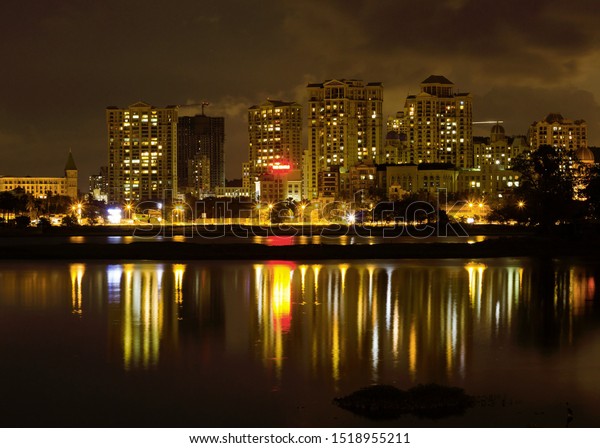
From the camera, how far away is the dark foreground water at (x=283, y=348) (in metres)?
14.0

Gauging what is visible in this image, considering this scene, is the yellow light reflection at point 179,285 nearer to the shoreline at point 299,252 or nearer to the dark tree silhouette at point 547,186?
the shoreline at point 299,252

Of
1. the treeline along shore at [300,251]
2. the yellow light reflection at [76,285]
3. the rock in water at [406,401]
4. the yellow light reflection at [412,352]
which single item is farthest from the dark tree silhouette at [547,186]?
the rock in water at [406,401]

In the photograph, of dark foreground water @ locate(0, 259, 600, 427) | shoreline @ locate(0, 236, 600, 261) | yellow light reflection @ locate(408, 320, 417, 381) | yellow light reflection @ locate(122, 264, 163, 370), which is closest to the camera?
dark foreground water @ locate(0, 259, 600, 427)

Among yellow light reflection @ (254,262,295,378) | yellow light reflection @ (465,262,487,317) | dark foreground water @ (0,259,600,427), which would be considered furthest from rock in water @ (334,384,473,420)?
yellow light reflection @ (465,262,487,317)

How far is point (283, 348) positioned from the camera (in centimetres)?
1927

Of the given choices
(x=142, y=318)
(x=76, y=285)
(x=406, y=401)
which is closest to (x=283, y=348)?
(x=406, y=401)

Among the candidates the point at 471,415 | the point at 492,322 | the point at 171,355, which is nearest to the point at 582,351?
the point at 492,322

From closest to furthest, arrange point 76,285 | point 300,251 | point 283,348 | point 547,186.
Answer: point 283,348 → point 76,285 → point 300,251 → point 547,186

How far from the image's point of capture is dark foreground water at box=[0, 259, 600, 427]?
1404 centimetres

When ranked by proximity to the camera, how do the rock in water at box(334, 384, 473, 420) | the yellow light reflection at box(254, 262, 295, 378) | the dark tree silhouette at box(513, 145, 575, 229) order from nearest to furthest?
1. the rock in water at box(334, 384, 473, 420)
2. the yellow light reflection at box(254, 262, 295, 378)
3. the dark tree silhouette at box(513, 145, 575, 229)

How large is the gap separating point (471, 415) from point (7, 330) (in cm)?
1380

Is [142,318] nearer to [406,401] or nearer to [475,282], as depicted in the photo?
[406,401]

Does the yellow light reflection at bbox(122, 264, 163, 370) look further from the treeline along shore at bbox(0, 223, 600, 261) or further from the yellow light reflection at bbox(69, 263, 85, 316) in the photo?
the treeline along shore at bbox(0, 223, 600, 261)

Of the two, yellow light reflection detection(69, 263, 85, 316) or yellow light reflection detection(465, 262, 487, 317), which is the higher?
yellow light reflection detection(69, 263, 85, 316)
